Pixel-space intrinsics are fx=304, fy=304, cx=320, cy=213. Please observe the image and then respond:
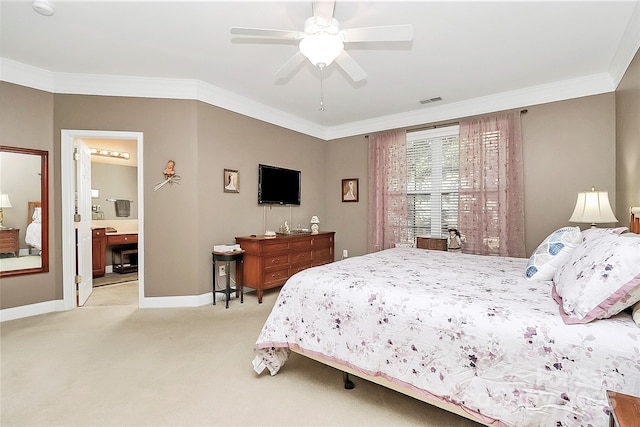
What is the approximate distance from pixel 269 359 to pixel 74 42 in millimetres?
3255

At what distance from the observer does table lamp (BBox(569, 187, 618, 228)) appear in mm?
Result: 2799

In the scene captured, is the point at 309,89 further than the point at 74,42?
Yes

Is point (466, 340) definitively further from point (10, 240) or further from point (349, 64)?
point (10, 240)

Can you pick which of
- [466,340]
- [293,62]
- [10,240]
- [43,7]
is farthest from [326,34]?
[10,240]

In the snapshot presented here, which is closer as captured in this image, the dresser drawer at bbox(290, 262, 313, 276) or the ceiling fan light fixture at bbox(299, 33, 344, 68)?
the ceiling fan light fixture at bbox(299, 33, 344, 68)

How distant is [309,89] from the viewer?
3836 millimetres

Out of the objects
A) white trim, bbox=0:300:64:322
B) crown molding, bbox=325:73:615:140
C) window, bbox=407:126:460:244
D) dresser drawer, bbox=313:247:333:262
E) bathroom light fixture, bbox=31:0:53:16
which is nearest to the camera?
bathroom light fixture, bbox=31:0:53:16

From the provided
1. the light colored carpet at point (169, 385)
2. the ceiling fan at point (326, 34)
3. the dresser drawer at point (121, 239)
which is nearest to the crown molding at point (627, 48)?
the ceiling fan at point (326, 34)

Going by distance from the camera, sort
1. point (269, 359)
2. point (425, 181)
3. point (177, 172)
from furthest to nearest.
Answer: point (425, 181), point (177, 172), point (269, 359)

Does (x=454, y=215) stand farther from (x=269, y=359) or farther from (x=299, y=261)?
(x=269, y=359)

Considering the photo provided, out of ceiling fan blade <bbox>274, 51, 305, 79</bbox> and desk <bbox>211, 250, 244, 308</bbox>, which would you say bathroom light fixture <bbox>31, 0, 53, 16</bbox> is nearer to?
ceiling fan blade <bbox>274, 51, 305, 79</bbox>

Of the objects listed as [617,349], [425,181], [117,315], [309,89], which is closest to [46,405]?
[117,315]

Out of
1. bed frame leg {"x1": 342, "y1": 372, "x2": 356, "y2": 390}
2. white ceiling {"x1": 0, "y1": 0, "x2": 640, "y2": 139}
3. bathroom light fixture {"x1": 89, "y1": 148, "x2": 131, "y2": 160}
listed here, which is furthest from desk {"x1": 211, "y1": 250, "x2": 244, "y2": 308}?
bathroom light fixture {"x1": 89, "y1": 148, "x2": 131, "y2": 160}

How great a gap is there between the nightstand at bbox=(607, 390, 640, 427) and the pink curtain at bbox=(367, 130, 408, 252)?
3835mm
